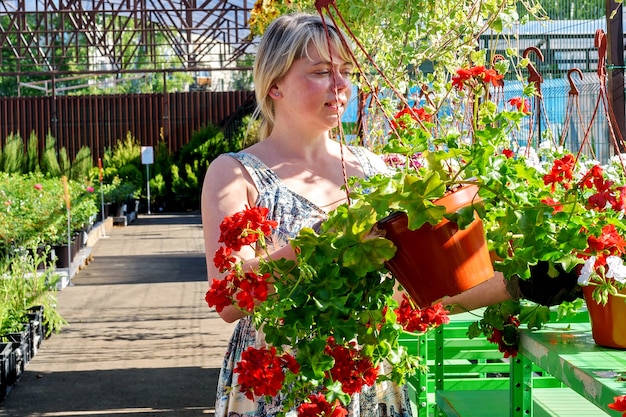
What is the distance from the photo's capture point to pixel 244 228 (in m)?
1.61

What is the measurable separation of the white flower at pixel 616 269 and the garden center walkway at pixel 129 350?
3641 millimetres

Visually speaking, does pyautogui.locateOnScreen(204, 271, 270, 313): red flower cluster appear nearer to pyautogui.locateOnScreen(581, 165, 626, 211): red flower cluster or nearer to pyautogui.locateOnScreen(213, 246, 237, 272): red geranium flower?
pyautogui.locateOnScreen(213, 246, 237, 272): red geranium flower

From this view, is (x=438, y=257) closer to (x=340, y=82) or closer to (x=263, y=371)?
(x=263, y=371)

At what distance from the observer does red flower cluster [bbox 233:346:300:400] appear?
157 centimetres

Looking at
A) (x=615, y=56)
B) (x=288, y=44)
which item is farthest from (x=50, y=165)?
(x=288, y=44)

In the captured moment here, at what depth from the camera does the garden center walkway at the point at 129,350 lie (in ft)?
17.3

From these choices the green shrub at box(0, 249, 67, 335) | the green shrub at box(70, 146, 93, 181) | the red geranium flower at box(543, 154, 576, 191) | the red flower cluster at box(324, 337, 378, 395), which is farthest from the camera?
the green shrub at box(70, 146, 93, 181)

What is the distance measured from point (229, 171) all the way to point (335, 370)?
550 millimetres

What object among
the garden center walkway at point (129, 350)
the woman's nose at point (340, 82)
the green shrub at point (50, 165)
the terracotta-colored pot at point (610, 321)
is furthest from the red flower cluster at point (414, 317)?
the green shrub at point (50, 165)

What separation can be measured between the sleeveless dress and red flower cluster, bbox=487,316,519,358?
237mm

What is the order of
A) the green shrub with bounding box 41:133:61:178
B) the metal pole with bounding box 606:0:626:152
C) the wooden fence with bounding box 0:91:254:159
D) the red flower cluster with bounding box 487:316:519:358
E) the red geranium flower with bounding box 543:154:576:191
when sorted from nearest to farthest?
the red geranium flower with bounding box 543:154:576:191 < the red flower cluster with bounding box 487:316:519:358 < the metal pole with bounding box 606:0:626:152 < the green shrub with bounding box 41:133:61:178 < the wooden fence with bounding box 0:91:254:159

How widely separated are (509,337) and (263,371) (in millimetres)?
741

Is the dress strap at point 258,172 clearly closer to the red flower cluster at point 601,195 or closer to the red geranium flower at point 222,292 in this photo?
the red geranium flower at point 222,292

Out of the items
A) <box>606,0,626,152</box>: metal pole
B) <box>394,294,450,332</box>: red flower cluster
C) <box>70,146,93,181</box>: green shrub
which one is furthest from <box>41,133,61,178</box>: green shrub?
<box>394,294,450,332</box>: red flower cluster
